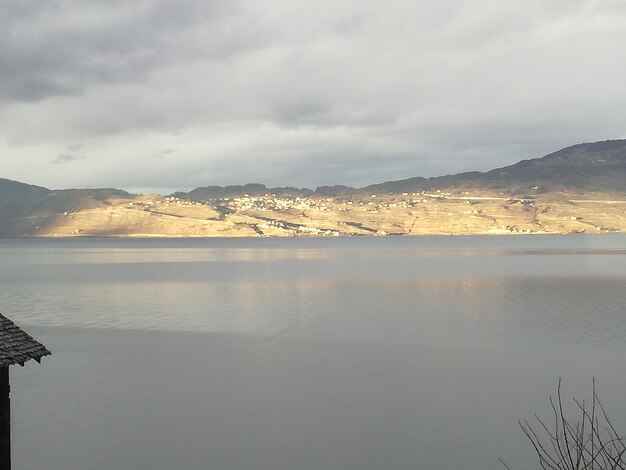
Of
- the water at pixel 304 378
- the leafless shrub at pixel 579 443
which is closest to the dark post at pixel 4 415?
the water at pixel 304 378

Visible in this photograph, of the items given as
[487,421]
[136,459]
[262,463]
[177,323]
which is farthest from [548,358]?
[177,323]

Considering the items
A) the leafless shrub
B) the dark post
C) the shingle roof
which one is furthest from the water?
the shingle roof

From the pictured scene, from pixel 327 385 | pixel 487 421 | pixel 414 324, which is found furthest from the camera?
pixel 414 324

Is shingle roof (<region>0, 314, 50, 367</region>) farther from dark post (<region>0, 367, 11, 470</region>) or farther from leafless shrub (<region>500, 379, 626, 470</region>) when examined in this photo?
leafless shrub (<region>500, 379, 626, 470</region>)

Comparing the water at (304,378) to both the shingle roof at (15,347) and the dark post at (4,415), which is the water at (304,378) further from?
the shingle roof at (15,347)

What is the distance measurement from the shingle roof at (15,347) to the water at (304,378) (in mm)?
4368

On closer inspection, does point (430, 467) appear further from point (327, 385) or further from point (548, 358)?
point (548, 358)

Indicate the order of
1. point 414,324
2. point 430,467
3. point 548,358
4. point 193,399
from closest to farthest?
1. point 430,467
2. point 193,399
3. point 548,358
4. point 414,324

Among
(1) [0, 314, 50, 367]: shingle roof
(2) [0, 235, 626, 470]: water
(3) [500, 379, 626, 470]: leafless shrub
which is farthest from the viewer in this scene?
(2) [0, 235, 626, 470]: water

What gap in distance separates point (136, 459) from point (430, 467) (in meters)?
6.18

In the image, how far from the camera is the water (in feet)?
46.6

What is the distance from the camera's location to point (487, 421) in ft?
51.6

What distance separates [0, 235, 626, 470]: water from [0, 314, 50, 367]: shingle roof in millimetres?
4368

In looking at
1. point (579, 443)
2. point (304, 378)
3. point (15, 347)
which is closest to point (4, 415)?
point (15, 347)
